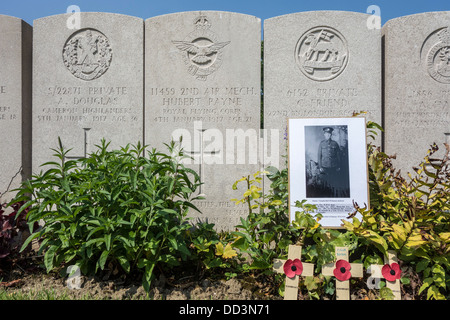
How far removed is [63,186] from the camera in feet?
8.04

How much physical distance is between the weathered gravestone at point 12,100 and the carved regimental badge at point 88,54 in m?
0.63

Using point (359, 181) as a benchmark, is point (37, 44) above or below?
above

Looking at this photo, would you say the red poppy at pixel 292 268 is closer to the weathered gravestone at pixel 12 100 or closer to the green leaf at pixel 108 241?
the green leaf at pixel 108 241

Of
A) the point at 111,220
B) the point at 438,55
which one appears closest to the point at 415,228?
the point at 111,220

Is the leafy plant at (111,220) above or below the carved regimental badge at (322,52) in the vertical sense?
below

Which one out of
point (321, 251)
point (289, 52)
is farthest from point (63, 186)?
point (289, 52)

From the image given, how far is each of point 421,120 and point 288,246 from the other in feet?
9.55

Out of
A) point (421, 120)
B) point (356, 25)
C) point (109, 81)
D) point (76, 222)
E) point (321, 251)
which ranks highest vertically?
point (356, 25)

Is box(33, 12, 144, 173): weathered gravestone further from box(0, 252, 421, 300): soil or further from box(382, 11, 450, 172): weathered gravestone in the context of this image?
box(382, 11, 450, 172): weathered gravestone

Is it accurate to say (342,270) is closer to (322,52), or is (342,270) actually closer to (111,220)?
(111,220)

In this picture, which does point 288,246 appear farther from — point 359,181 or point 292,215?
point 359,181

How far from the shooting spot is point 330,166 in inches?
106

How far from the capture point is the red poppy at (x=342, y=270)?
7.43 feet

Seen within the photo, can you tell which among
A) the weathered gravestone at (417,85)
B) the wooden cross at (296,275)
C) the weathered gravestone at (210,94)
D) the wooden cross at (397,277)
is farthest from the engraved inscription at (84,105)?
the weathered gravestone at (417,85)
